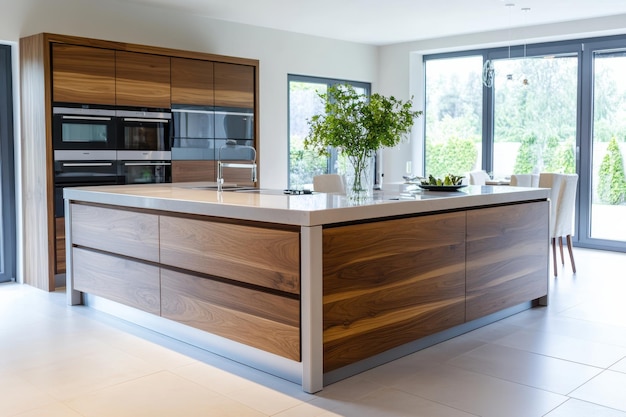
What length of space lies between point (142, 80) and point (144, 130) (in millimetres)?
449

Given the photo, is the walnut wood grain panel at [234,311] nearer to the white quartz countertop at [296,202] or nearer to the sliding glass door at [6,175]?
the white quartz countertop at [296,202]

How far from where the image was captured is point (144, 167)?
6023 mm

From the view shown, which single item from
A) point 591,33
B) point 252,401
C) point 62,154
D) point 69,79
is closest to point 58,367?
point 252,401

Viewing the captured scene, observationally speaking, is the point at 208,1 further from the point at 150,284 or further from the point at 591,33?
the point at 591,33

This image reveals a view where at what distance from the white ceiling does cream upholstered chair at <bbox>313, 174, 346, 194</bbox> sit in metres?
1.81

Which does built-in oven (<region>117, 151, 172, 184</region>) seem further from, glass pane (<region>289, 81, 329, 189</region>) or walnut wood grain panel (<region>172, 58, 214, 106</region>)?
glass pane (<region>289, 81, 329, 189</region>)

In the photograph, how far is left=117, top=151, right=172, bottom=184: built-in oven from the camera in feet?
19.2

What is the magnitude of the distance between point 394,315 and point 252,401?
92 centimetres

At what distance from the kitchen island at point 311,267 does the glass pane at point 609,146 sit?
132 inches

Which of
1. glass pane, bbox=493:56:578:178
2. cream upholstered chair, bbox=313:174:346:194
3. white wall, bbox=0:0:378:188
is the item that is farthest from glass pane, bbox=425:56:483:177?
cream upholstered chair, bbox=313:174:346:194

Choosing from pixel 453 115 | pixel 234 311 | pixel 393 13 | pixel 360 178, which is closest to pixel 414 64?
pixel 453 115

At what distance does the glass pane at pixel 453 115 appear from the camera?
8.59 m

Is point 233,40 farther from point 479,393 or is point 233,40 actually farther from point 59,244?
point 479,393

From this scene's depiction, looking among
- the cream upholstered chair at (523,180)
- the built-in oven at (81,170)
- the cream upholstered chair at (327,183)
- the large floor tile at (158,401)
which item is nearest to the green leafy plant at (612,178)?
the cream upholstered chair at (523,180)
